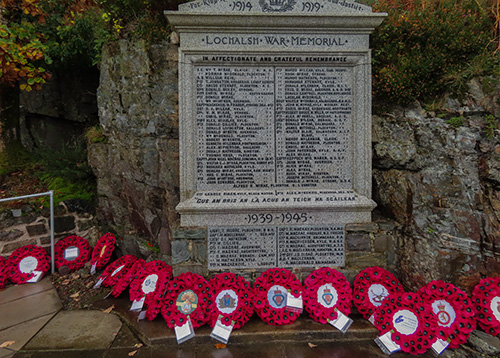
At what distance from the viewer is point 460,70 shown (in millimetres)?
3736

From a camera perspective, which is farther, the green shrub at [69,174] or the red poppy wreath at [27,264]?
the green shrub at [69,174]

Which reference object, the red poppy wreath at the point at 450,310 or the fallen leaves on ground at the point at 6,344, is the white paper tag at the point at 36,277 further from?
the red poppy wreath at the point at 450,310

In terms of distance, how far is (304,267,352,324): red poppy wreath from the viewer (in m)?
3.30

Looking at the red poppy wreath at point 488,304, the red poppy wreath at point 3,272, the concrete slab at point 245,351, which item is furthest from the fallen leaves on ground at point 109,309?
the red poppy wreath at point 488,304

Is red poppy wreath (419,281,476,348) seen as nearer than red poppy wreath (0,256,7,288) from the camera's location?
Yes

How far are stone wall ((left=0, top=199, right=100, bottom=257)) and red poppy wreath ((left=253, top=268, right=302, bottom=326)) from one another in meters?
3.52

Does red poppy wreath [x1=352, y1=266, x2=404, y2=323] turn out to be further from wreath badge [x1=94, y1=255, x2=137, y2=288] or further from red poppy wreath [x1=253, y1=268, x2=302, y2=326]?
wreath badge [x1=94, y1=255, x2=137, y2=288]

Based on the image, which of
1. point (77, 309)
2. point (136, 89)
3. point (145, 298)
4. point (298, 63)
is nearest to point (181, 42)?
point (136, 89)

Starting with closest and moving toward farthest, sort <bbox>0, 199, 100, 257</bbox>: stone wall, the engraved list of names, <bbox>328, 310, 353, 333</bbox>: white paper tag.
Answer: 1. <bbox>328, 310, 353, 333</bbox>: white paper tag
2. the engraved list of names
3. <bbox>0, 199, 100, 257</bbox>: stone wall

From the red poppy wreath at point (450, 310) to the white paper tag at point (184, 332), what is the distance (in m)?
2.75

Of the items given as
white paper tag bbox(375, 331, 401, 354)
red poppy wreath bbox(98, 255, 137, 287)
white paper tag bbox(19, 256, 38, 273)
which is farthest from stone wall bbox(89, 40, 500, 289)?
white paper tag bbox(19, 256, 38, 273)

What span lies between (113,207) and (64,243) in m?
1.05

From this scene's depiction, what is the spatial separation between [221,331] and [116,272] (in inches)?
79.2

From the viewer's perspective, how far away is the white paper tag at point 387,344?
9.46 ft
